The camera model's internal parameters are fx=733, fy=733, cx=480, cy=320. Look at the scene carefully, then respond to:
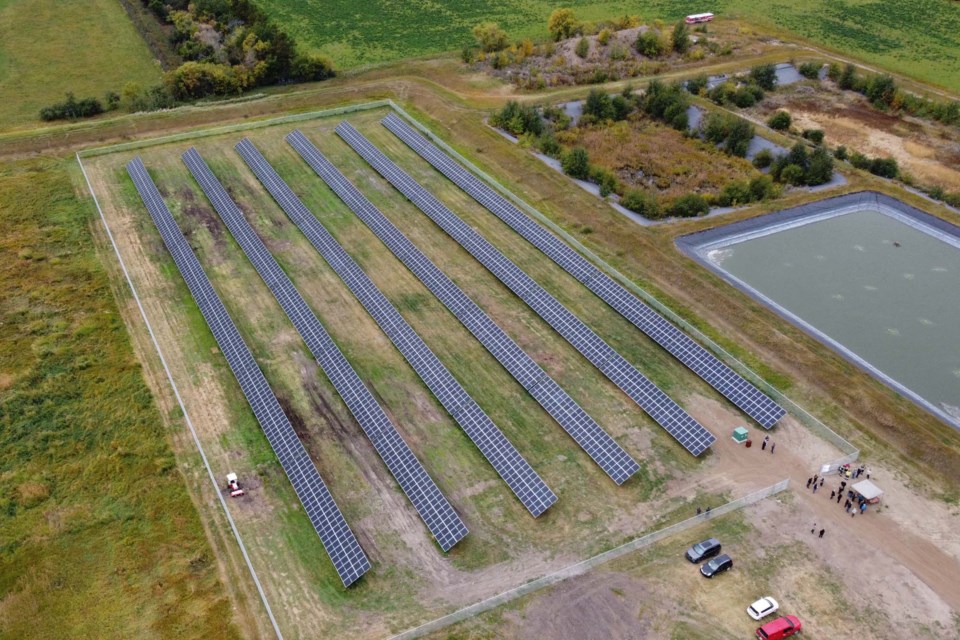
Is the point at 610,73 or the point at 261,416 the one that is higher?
the point at 610,73

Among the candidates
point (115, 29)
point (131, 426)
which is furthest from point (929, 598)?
point (115, 29)

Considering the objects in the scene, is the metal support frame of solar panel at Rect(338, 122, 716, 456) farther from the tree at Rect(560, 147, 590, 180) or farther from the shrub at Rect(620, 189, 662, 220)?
the shrub at Rect(620, 189, 662, 220)

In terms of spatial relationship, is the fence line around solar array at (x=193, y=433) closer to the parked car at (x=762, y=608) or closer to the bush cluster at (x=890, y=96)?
the parked car at (x=762, y=608)

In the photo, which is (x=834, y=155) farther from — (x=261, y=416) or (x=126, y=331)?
(x=126, y=331)

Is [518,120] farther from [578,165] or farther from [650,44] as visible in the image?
[650,44]

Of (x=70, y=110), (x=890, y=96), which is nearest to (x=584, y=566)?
(x=890, y=96)

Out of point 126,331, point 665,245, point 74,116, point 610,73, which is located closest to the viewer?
point 126,331
